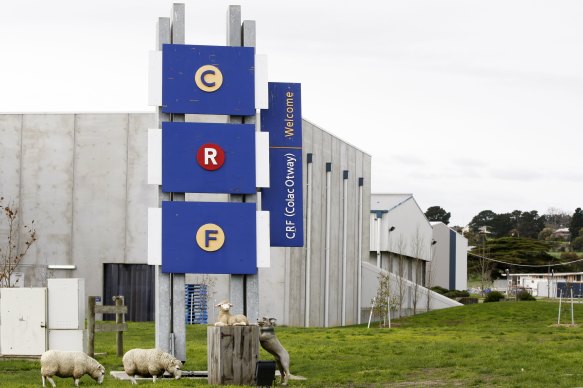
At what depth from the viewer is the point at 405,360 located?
2680 centimetres

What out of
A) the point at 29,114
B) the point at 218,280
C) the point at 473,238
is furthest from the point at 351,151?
the point at 473,238

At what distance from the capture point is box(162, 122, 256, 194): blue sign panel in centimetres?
2483

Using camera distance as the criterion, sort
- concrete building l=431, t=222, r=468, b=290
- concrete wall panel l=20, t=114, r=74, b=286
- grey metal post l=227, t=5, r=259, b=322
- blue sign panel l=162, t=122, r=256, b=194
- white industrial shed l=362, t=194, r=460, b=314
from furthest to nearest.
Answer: concrete building l=431, t=222, r=468, b=290
white industrial shed l=362, t=194, r=460, b=314
concrete wall panel l=20, t=114, r=74, b=286
grey metal post l=227, t=5, r=259, b=322
blue sign panel l=162, t=122, r=256, b=194

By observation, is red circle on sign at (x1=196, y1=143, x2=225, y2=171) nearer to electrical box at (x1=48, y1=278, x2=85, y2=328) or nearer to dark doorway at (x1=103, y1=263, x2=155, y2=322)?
electrical box at (x1=48, y1=278, x2=85, y2=328)

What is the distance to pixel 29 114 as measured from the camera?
56750 millimetres

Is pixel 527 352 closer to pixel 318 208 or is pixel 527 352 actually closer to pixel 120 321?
pixel 120 321

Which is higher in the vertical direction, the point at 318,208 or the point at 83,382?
the point at 318,208

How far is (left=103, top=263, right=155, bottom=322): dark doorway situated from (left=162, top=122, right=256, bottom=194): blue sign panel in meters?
32.3

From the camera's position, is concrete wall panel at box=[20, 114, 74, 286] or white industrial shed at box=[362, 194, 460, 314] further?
white industrial shed at box=[362, 194, 460, 314]

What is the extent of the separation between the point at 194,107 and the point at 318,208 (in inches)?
1413

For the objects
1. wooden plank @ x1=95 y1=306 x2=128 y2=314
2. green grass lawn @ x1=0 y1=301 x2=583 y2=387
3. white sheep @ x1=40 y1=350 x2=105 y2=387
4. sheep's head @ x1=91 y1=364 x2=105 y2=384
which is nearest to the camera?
white sheep @ x1=40 y1=350 x2=105 y2=387

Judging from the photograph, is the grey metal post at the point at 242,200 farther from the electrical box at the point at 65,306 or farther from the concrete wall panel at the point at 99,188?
the concrete wall panel at the point at 99,188

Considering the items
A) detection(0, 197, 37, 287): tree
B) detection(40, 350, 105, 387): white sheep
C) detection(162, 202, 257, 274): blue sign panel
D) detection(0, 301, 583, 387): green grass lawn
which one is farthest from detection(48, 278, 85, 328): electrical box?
detection(0, 197, 37, 287): tree

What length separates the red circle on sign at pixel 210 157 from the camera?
979 inches
